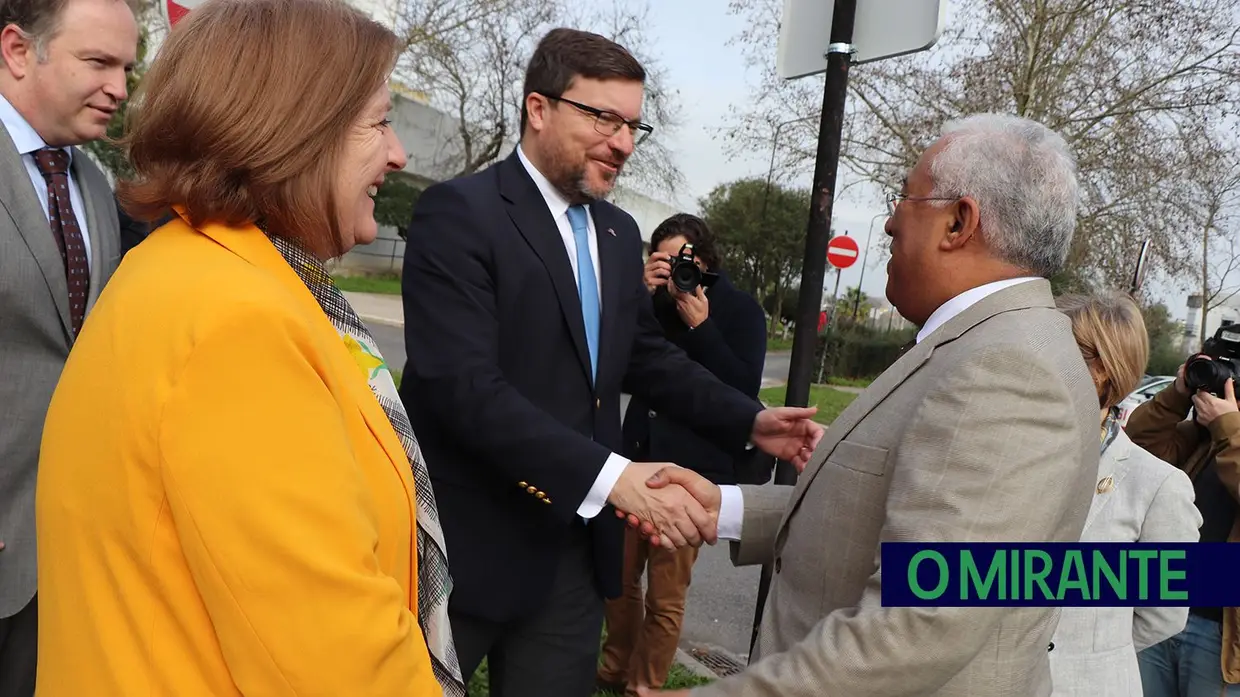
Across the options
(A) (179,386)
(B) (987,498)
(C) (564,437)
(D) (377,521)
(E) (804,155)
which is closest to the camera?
(A) (179,386)

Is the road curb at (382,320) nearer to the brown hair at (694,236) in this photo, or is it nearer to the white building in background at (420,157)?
the white building in background at (420,157)

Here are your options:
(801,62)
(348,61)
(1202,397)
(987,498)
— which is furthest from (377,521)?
(1202,397)

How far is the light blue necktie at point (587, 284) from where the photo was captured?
248 centimetres

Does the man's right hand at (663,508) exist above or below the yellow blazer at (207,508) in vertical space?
below

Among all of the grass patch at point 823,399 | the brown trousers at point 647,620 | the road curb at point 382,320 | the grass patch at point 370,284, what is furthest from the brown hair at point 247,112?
the grass patch at point 370,284

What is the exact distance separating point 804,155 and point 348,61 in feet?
55.0

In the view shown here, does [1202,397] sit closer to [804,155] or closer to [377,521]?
[377,521]

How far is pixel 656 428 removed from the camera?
414 centimetres

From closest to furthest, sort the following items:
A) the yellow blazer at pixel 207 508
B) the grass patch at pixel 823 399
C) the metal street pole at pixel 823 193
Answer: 1. the yellow blazer at pixel 207 508
2. the metal street pole at pixel 823 193
3. the grass patch at pixel 823 399

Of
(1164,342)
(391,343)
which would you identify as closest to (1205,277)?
(1164,342)

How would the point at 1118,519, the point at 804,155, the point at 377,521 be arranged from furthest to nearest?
the point at 804,155
the point at 1118,519
the point at 377,521

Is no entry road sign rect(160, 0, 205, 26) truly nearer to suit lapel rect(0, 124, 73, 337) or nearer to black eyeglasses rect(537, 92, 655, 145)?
suit lapel rect(0, 124, 73, 337)

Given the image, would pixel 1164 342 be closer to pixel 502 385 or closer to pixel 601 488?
pixel 601 488

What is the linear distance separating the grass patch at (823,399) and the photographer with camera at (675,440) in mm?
9969
